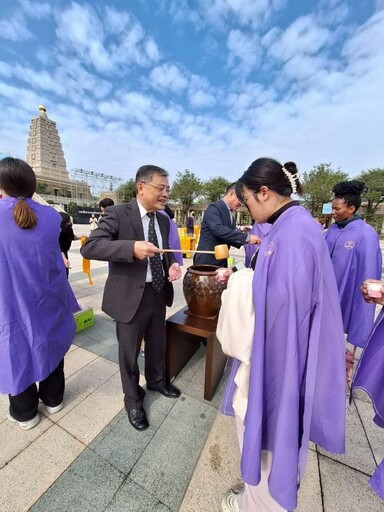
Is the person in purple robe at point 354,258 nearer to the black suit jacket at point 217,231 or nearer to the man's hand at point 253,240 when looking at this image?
the man's hand at point 253,240

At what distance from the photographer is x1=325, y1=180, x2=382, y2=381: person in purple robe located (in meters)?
2.27

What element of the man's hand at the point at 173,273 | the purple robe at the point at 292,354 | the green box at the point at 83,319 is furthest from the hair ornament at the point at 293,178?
the green box at the point at 83,319

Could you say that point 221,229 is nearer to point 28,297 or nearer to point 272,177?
point 272,177

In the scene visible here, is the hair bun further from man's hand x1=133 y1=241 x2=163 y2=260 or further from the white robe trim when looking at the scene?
man's hand x1=133 y1=241 x2=163 y2=260

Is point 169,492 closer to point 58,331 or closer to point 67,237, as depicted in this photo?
point 58,331

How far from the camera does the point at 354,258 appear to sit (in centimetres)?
233

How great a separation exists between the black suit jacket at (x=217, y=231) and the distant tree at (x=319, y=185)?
27.8 meters

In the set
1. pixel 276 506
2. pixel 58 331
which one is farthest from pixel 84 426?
pixel 276 506

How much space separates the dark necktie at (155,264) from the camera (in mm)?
1906

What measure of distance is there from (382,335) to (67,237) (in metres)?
3.35

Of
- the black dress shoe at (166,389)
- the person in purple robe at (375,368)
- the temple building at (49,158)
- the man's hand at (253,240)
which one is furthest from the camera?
the temple building at (49,158)

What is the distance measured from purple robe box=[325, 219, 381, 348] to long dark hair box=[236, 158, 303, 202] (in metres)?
1.62

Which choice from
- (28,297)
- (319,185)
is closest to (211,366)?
(28,297)

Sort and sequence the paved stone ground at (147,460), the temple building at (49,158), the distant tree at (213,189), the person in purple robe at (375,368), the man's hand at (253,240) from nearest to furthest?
the person in purple robe at (375,368)
the paved stone ground at (147,460)
the man's hand at (253,240)
the distant tree at (213,189)
the temple building at (49,158)
